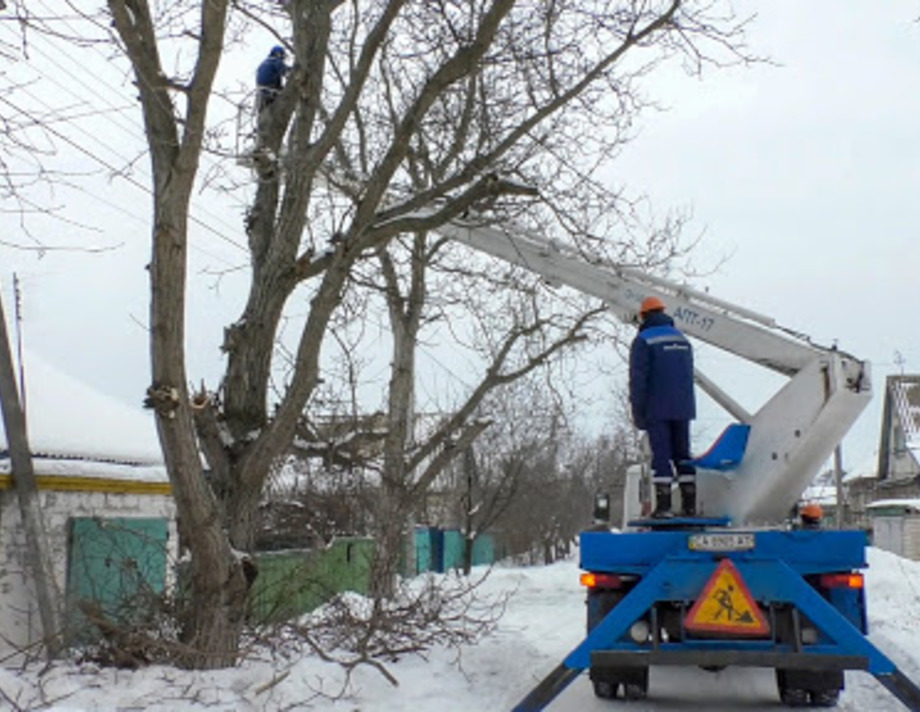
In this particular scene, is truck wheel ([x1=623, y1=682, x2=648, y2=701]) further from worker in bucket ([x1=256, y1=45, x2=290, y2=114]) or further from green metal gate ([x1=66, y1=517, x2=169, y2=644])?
worker in bucket ([x1=256, y1=45, x2=290, y2=114])

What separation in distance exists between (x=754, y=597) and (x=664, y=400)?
5.55 feet

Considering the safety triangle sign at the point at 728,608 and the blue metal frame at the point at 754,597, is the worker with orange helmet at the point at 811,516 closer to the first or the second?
the blue metal frame at the point at 754,597

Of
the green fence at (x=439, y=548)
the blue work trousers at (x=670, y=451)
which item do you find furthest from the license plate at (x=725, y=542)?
the green fence at (x=439, y=548)

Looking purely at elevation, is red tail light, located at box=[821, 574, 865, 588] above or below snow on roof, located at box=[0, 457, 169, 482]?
below

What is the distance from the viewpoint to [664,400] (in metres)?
8.44

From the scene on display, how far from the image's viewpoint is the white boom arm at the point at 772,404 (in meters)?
8.84

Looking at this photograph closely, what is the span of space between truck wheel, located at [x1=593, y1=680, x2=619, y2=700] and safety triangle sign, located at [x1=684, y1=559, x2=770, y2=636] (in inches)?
68.6

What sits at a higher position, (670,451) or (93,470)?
(670,451)

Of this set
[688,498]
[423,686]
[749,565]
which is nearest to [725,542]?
[749,565]

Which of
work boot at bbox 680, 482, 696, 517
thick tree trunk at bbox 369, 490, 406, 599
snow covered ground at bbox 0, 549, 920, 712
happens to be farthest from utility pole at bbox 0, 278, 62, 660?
work boot at bbox 680, 482, 696, 517

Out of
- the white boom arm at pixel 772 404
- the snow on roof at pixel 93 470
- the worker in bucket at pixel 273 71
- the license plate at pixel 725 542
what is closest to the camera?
the license plate at pixel 725 542

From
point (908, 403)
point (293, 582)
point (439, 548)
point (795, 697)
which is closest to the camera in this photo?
point (795, 697)

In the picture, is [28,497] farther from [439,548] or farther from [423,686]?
[439,548]

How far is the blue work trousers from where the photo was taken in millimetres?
8492
